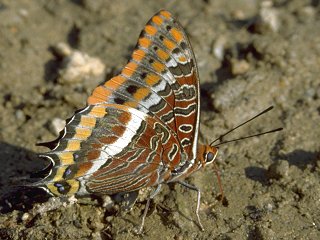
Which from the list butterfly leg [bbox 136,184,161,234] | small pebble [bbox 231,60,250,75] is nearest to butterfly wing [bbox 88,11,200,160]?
butterfly leg [bbox 136,184,161,234]

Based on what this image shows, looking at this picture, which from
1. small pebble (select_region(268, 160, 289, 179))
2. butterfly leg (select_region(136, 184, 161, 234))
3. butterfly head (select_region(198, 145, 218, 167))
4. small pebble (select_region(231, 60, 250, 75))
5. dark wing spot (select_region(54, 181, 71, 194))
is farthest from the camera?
small pebble (select_region(231, 60, 250, 75))

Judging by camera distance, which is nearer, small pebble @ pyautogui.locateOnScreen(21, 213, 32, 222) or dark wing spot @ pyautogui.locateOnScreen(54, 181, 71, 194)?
dark wing spot @ pyautogui.locateOnScreen(54, 181, 71, 194)

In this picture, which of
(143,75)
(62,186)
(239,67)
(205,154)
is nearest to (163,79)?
(143,75)

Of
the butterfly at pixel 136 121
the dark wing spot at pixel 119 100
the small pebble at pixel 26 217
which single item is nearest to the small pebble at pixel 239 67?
the butterfly at pixel 136 121

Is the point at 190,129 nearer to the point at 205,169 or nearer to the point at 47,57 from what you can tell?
the point at 205,169

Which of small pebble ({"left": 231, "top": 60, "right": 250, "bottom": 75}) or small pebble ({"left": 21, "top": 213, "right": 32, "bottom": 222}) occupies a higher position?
small pebble ({"left": 21, "top": 213, "right": 32, "bottom": 222})

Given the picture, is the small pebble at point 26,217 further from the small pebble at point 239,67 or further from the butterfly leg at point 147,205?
the small pebble at point 239,67

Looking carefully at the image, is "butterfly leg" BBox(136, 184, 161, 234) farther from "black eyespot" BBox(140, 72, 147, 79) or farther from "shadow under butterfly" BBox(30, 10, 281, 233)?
"black eyespot" BBox(140, 72, 147, 79)
